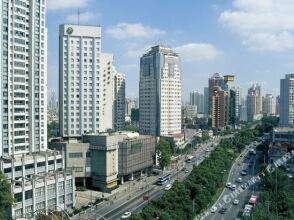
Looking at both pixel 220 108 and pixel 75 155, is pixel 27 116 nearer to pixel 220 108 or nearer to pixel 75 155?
pixel 75 155

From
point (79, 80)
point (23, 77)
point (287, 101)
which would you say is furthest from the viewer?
point (287, 101)

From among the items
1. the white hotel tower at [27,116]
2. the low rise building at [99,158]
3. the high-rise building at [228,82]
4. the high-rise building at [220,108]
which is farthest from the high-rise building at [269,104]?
the white hotel tower at [27,116]

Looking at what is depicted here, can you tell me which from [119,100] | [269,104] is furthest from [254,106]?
[119,100]

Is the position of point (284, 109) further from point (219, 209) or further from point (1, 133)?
point (1, 133)

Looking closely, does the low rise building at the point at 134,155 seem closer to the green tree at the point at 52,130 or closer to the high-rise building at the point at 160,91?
the green tree at the point at 52,130

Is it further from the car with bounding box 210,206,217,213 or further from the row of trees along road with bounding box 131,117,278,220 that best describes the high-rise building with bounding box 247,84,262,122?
the car with bounding box 210,206,217,213

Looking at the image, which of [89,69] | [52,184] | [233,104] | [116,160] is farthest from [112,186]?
[233,104]

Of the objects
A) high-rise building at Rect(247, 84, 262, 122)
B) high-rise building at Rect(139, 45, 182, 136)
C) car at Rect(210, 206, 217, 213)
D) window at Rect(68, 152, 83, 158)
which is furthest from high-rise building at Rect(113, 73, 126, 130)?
high-rise building at Rect(247, 84, 262, 122)

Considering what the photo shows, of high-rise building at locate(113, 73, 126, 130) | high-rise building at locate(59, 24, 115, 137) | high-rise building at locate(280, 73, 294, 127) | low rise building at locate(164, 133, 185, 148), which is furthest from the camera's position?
high-rise building at locate(280, 73, 294, 127)
